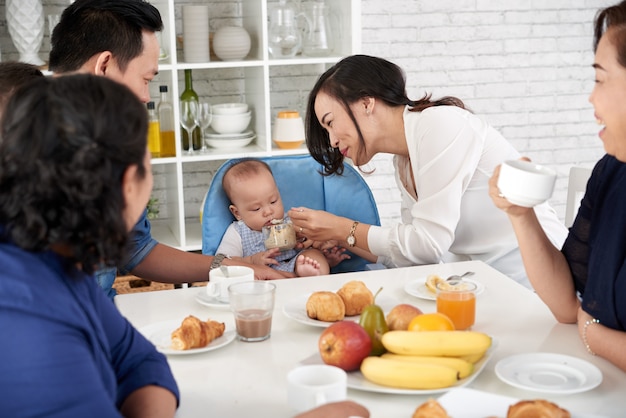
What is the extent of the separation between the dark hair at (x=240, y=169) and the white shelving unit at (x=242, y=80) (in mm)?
1056

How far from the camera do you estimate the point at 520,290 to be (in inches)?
75.6

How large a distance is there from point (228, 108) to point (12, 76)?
183cm

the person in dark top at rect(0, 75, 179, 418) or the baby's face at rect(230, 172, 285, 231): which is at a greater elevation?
the person in dark top at rect(0, 75, 179, 418)

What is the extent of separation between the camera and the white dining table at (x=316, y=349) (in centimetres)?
133

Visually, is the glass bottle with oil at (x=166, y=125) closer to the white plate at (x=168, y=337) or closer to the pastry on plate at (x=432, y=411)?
the white plate at (x=168, y=337)

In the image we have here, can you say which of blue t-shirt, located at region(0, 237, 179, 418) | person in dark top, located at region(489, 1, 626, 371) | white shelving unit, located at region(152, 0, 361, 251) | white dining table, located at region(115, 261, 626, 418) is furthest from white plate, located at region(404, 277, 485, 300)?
white shelving unit, located at region(152, 0, 361, 251)

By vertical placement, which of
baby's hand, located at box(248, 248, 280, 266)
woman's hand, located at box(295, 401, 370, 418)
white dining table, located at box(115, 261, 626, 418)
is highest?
woman's hand, located at box(295, 401, 370, 418)

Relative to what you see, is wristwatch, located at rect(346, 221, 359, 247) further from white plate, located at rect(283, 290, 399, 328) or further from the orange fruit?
the orange fruit

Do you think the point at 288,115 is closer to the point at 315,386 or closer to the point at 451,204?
the point at 451,204

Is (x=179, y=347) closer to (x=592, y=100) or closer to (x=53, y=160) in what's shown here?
(x=53, y=160)

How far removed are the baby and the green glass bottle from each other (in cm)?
119

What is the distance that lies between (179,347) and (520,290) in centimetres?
82

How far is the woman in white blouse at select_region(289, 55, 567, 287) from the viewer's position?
2.36 metres

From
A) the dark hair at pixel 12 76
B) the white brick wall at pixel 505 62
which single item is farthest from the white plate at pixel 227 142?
the dark hair at pixel 12 76
